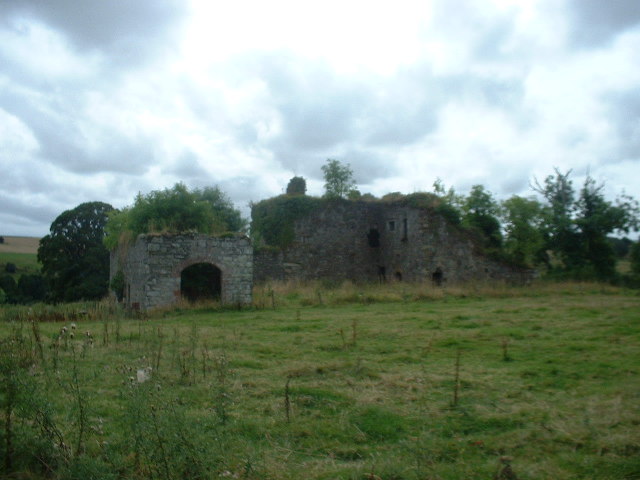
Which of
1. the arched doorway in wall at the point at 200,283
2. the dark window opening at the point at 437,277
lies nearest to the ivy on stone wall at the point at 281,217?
the dark window opening at the point at 437,277

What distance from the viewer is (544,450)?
502 cm

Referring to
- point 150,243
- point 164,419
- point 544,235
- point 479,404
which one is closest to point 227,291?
point 150,243

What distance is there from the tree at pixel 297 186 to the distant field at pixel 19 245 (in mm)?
36183

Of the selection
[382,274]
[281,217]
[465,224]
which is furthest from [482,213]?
[281,217]

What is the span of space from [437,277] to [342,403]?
19.4 meters

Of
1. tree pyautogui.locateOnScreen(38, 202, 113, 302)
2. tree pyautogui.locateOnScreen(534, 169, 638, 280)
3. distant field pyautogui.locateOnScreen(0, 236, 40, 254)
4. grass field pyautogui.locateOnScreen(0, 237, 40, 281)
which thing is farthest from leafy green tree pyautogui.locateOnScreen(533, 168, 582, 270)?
distant field pyautogui.locateOnScreen(0, 236, 40, 254)

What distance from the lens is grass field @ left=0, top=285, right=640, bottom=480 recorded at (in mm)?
4512

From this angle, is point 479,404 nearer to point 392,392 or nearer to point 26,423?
point 392,392

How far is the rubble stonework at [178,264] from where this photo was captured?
1739cm

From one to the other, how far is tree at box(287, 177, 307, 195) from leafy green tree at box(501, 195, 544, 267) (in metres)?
10.0

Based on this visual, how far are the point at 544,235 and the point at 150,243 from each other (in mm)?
19431

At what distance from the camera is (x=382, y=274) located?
28938mm

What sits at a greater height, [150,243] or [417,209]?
[417,209]

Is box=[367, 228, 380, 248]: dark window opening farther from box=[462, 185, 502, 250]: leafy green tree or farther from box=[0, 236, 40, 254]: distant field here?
box=[0, 236, 40, 254]: distant field
